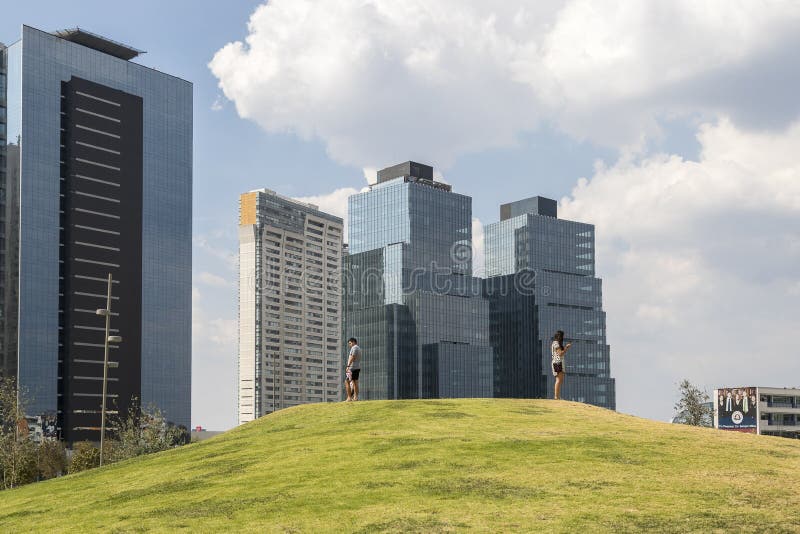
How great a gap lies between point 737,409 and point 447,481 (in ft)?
605

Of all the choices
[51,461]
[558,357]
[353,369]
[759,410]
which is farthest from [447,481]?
[759,410]

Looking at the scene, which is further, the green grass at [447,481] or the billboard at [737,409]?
the billboard at [737,409]

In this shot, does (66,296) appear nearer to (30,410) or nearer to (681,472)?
(30,410)

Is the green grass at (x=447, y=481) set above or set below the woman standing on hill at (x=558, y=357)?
below

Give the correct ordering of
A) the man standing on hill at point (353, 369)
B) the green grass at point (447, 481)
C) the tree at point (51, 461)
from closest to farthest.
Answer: the green grass at point (447, 481), the man standing on hill at point (353, 369), the tree at point (51, 461)

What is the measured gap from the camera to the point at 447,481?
84.0 ft

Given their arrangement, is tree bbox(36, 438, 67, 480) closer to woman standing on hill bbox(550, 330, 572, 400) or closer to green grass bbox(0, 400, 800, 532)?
→ green grass bbox(0, 400, 800, 532)

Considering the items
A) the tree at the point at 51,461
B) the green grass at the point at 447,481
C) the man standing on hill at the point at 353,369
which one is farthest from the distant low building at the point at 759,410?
the green grass at the point at 447,481

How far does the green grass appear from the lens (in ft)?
72.3

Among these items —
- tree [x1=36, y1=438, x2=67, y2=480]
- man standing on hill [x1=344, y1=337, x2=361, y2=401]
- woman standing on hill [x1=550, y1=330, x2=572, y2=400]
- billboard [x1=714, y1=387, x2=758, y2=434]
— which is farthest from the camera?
billboard [x1=714, y1=387, x2=758, y2=434]

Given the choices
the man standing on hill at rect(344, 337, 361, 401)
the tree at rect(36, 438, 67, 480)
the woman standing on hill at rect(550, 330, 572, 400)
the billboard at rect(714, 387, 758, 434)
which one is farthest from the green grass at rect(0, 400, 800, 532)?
the billboard at rect(714, 387, 758, 434)

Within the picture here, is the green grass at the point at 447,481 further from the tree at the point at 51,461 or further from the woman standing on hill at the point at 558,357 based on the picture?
the tree at the point at 51,461

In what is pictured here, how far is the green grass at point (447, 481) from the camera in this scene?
72.3 feet

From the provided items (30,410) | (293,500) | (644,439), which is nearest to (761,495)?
(644,439)
